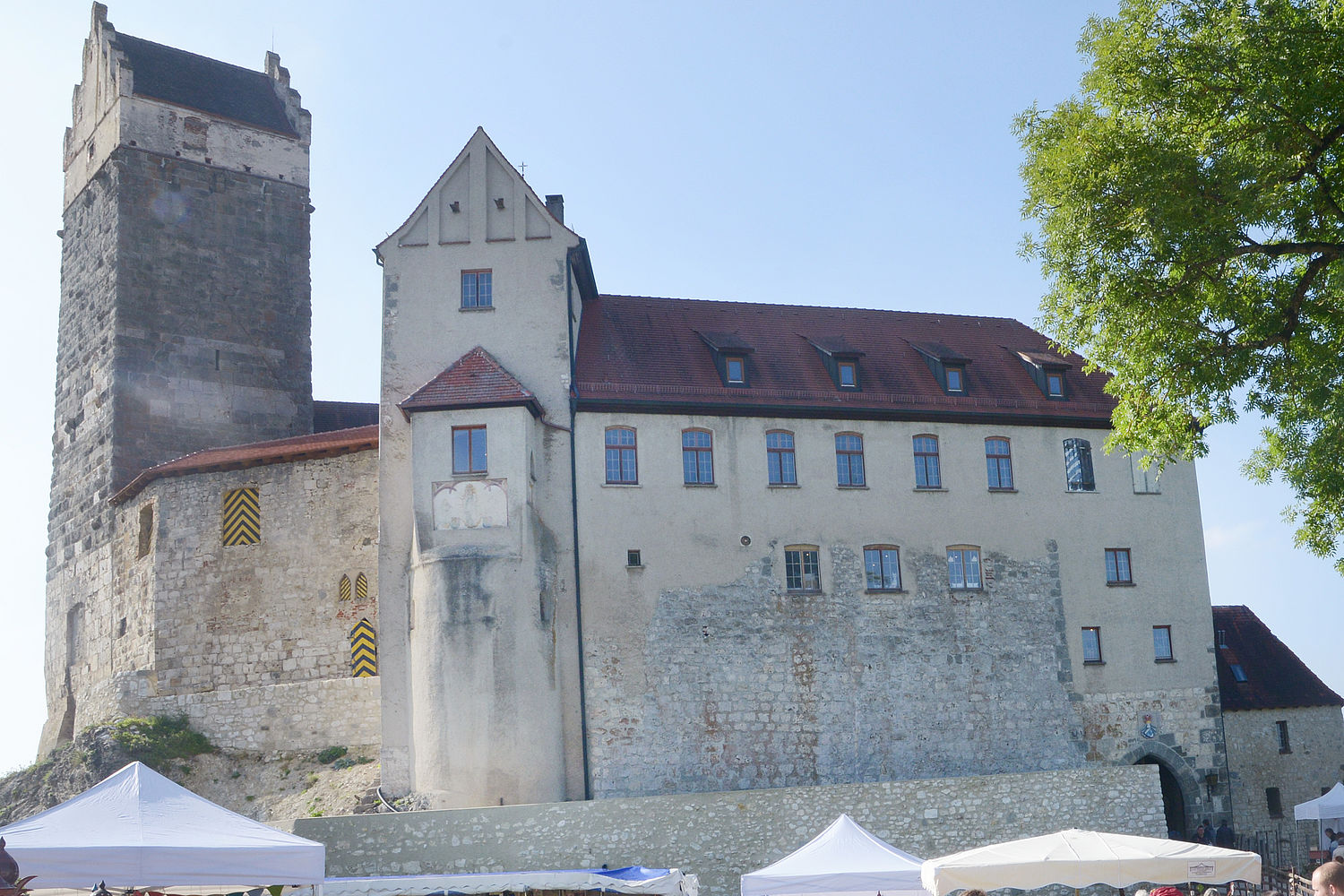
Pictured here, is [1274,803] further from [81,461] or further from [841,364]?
[81,461]

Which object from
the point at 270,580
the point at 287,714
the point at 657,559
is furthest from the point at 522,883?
the point at 270,580

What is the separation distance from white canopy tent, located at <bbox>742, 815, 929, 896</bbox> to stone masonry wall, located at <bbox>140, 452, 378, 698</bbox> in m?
15.8

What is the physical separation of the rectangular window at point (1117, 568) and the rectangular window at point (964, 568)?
3367 millimetres

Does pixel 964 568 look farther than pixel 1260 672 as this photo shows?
No

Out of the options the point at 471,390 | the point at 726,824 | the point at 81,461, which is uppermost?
the point at 81,461

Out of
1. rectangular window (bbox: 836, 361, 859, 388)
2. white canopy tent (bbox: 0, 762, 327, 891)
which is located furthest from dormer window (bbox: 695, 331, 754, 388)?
white canopy tent (bbox: 0, 762, 327, 891)

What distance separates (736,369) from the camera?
31375mm

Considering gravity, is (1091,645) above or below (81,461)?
below

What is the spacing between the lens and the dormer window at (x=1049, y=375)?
33.4 m

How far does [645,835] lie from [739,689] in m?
4.58

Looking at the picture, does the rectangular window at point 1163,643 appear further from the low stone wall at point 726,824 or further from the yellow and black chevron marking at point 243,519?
the yellow and black chevron marking at point 243,519

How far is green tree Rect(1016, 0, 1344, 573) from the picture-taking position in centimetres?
1934

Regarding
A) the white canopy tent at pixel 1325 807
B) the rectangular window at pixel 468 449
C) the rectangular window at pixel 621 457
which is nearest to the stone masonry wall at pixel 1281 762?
the white canopy tent at pixel 1325 807

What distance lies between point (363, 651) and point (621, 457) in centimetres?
774
